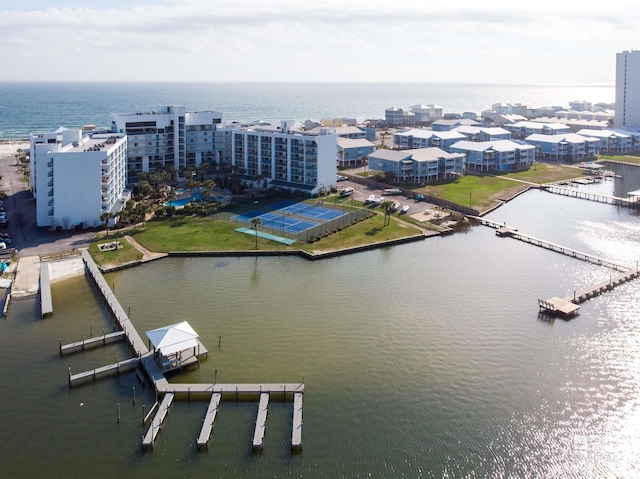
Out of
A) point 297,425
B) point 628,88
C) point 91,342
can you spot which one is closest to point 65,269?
point 91,342

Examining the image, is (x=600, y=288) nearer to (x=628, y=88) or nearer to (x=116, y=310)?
(x=116, y=310)

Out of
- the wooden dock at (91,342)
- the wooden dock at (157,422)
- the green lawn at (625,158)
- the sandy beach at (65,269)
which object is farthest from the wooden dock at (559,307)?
the green lawn at (625,158)

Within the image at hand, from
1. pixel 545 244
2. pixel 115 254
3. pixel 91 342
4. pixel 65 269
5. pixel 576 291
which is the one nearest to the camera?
pixel 91 342

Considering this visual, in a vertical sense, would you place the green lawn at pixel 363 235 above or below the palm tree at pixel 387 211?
below

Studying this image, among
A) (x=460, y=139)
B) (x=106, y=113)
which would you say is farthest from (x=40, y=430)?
(x=106, y=113)

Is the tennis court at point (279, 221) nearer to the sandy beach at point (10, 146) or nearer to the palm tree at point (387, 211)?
the palm tree at point (387, 211)

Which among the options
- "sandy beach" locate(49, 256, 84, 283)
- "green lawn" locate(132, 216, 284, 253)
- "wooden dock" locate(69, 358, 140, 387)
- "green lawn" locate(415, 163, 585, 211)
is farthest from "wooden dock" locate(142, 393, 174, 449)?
"green lawn" locate(415, 163, 585, 211)

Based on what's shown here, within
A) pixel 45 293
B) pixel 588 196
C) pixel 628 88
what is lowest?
pixel 45 293
